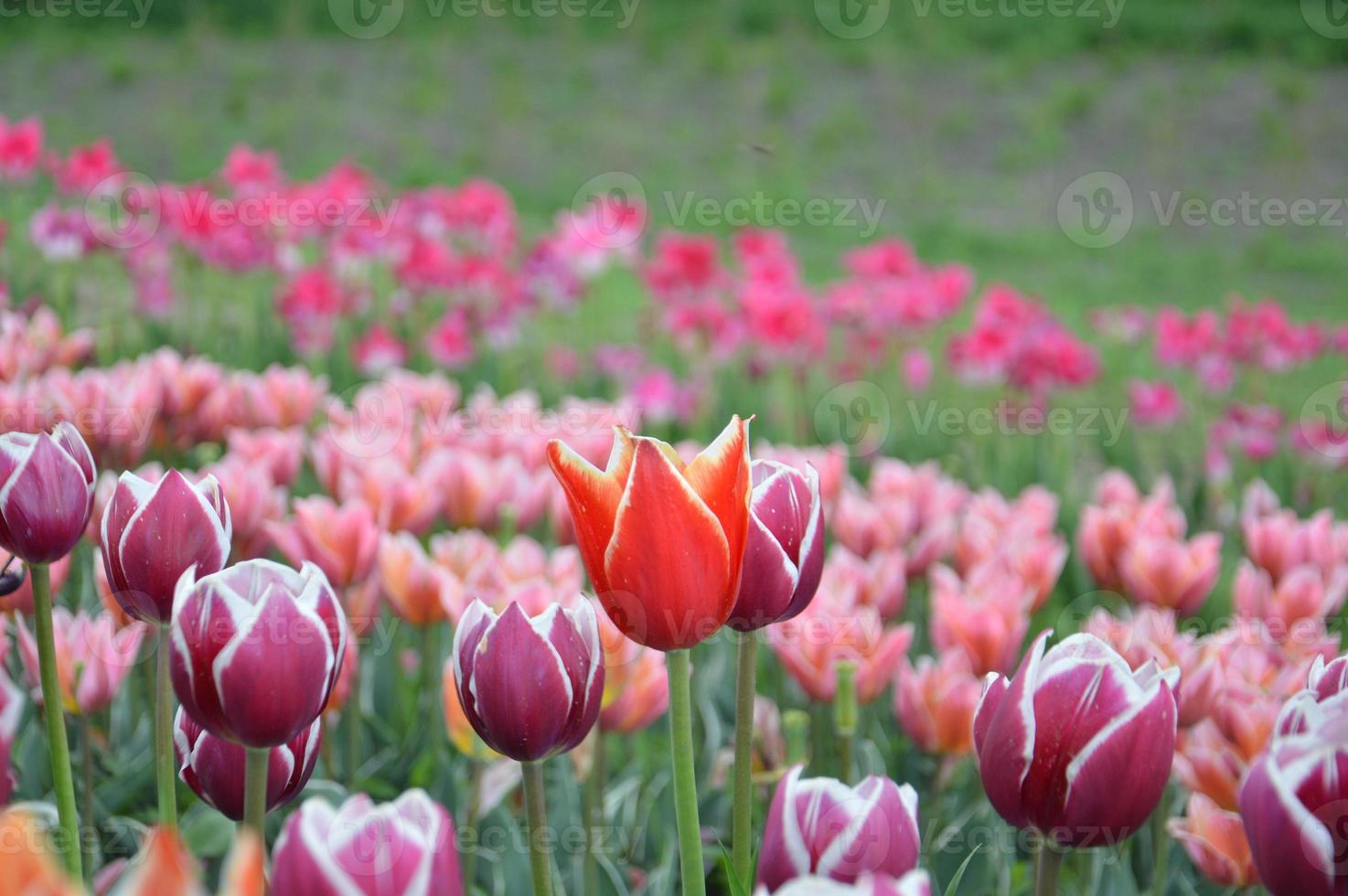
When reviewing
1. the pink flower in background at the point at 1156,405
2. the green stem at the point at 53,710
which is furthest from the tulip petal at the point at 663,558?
the pink flower in background at the point at 1156,405

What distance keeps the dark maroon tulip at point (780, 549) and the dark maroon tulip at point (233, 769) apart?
0.25 meters

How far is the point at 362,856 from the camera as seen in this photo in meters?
0.48

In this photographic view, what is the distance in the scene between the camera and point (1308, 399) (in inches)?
178

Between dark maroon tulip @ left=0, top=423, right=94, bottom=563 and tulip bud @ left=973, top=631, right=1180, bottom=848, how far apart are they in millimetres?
534

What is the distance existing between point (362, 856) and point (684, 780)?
0.21 meters

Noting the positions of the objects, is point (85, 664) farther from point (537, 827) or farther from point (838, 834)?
point (838, 834)

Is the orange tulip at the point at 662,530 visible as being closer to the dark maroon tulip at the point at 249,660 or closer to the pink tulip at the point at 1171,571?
the dark maroon tulip at the point at 249,660

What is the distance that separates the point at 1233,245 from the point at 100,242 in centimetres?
822

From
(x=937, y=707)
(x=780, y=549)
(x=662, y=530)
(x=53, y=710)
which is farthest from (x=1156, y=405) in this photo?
(x=53, y=710)

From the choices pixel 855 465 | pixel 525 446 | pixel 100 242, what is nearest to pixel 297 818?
pixel 525 446

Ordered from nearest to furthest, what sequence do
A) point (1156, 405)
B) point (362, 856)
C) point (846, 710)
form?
1. point (362, 856)
2. point (846, 710)
3. point (1156, 405)

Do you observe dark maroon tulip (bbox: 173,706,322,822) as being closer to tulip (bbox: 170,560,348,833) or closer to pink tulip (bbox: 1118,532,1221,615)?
tulip (bbox: 170,560,348,833)

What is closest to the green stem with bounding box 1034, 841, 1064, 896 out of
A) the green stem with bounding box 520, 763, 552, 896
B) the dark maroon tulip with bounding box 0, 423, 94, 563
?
the green stem with bounding box 520, 763, 552, 896

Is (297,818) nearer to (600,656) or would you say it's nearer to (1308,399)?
(600,656)
